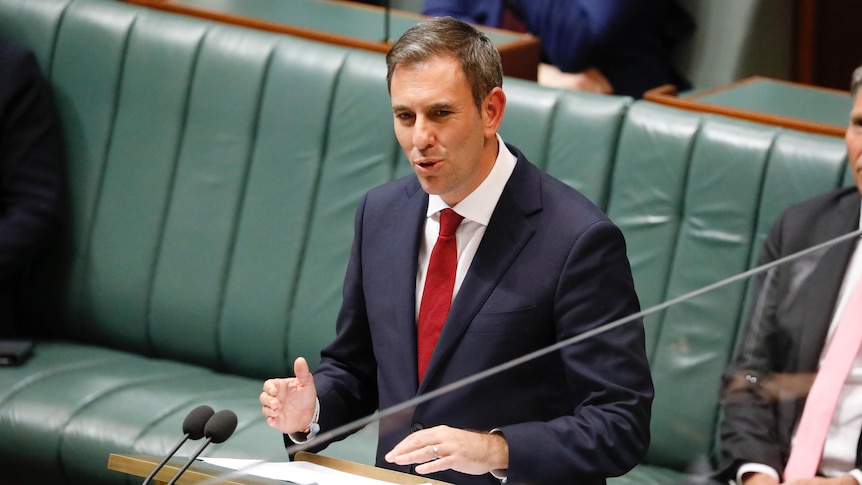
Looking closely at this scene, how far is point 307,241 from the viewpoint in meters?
2.64

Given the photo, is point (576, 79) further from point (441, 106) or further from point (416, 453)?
point (416, 453)

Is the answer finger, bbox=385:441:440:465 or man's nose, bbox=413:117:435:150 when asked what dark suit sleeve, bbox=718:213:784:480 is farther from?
man's nose, bbox=413:117:435:150

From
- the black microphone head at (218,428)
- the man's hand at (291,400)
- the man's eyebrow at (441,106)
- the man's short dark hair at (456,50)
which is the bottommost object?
the man's hand at (291,400)

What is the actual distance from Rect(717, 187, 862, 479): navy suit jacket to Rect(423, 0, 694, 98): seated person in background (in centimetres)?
182

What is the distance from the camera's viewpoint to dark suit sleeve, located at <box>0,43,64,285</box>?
2740mm

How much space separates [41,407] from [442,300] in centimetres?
119

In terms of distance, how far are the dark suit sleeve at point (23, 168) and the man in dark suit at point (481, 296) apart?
1254mm

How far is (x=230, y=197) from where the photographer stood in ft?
8.92

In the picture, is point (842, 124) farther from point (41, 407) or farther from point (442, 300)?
point (41, 407)

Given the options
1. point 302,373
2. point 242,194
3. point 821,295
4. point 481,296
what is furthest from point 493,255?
point 242,194

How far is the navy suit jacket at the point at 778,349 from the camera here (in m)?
1.15

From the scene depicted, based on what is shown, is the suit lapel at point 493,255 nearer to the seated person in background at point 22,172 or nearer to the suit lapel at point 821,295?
the suit lapel at point 821,295

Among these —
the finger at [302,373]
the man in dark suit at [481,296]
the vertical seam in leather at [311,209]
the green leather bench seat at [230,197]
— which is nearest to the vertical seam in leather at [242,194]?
the green leather bench seat at [230,197]

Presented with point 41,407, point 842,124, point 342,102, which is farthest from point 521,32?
point 41,407
